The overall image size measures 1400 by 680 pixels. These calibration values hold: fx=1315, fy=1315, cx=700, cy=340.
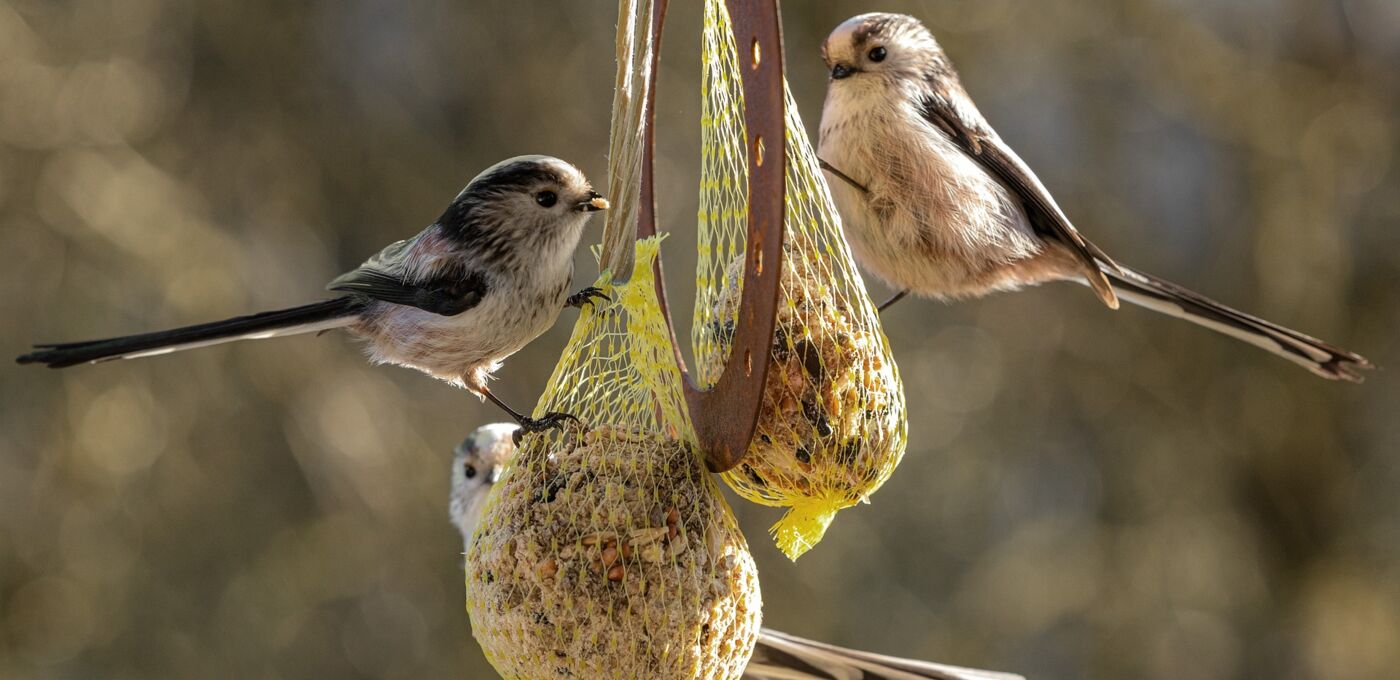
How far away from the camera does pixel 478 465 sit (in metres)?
4.55

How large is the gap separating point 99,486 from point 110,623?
0.78 meters

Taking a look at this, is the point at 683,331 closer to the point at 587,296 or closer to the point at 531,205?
the point at 531,205

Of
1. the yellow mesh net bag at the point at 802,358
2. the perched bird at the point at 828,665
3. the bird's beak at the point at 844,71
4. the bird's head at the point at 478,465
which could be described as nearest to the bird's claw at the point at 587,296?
the yellow mesh net bag at the point at 802,358

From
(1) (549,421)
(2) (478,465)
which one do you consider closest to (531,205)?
(1) (549,421)

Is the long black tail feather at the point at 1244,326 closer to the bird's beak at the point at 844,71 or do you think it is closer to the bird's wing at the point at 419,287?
the bird's beak at the point at 844,71

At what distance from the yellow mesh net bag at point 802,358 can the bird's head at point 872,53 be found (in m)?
0.63

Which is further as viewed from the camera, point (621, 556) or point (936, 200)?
point (936, 200)

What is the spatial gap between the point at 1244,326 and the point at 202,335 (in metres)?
2.49

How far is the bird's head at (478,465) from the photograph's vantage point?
4477 millimetres

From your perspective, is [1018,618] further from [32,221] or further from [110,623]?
[32,221]

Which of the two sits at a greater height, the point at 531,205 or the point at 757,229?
the point at 757,229

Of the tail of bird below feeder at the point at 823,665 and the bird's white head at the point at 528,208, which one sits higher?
the bird's white head at the point at 528,208

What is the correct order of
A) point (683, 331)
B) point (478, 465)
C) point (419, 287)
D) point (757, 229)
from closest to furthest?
point (757, 229)
point (419, 287)
point (478, 465)
point (683, 331)

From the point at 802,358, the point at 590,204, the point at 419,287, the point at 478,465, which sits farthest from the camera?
the point at 478,465
